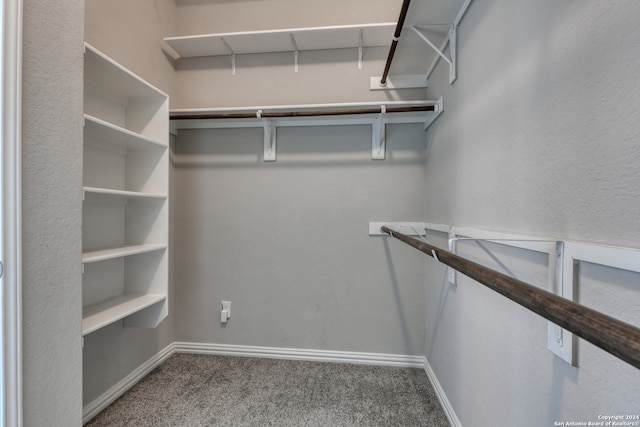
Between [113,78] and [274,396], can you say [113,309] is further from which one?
[113,78]

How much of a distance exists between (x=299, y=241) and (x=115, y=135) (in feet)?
4.00

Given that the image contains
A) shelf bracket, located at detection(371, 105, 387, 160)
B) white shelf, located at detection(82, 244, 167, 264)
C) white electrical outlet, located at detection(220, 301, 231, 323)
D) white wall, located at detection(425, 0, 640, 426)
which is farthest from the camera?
white electrical outlet, located at detection(220, 301, 231, 323)

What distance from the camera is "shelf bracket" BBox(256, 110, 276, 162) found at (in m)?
1.81

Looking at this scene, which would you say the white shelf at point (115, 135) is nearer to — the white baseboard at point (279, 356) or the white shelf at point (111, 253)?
the white shelf at point (111, 253)

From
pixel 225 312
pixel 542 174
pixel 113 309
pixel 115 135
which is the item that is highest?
pixel 115 135

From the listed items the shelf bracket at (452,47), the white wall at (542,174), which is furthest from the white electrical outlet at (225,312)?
the shelf bracket at (452,47)

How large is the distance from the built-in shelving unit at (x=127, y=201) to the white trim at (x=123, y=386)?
0.35 metres

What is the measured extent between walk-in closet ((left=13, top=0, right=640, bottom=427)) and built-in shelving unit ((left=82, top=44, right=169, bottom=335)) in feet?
0.04

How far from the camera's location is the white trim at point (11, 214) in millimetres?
760

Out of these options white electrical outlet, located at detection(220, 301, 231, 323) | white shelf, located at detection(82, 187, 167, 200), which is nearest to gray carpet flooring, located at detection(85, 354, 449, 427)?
white electrical outlet, located at detection(220, 301, 231, 323)

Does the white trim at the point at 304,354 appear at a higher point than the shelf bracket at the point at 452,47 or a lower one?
lower

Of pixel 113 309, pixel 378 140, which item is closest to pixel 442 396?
pixel 378 140

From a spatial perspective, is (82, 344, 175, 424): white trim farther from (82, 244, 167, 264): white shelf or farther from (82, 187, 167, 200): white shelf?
(82, 187, 167, 200): white shelf

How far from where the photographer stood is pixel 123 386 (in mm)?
1511
